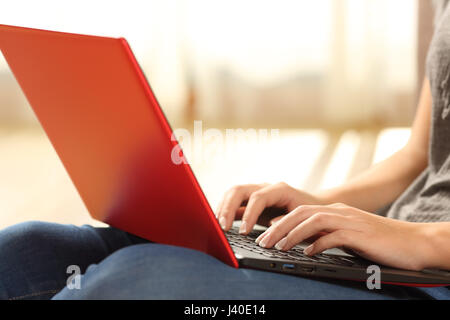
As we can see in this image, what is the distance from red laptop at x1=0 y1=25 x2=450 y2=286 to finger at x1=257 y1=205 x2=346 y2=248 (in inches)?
0.5

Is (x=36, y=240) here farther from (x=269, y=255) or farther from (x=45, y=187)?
(x=45, y=187)

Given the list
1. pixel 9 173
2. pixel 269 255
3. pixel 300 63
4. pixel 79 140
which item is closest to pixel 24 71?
pixel 79 140

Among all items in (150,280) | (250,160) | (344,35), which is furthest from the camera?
(344,35)

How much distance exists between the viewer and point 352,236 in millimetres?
517

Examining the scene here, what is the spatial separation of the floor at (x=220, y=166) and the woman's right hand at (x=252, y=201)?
4.77 feet

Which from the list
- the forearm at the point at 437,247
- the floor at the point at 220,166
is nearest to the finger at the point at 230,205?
the forearm at the point at 437,247

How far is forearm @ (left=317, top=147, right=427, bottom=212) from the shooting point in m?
0.80

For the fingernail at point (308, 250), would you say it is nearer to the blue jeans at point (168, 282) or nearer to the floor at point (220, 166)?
the blue jeans at point (168, 282)

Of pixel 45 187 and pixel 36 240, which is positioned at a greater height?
pixel 36 240

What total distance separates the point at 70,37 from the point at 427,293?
1.37ft

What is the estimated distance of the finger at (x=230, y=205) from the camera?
0.65m

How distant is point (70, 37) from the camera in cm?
46

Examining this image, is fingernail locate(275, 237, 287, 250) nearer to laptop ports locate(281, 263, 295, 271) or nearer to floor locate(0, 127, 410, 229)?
laptop ports locate(281, 263, 295, 271)

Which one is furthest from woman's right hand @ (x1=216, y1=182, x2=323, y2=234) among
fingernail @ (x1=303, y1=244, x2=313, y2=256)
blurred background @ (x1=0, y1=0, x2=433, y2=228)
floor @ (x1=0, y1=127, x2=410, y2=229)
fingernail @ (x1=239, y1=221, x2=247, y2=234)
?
blurred background @ (x1=0, y1=0, x2=433, y2=228)
